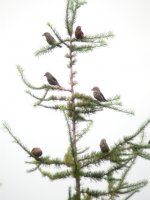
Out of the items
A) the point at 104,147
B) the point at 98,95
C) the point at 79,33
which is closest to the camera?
the point at 104,147

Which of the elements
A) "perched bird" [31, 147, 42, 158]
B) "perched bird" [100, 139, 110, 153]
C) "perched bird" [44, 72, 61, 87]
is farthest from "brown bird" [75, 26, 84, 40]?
"perched bird" [31, 147, 42, 158]

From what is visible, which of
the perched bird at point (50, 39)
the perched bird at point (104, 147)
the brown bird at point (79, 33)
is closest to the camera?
the perched bird at point (104, 147)

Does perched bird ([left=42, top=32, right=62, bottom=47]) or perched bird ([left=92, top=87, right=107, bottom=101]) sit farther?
perched bird ([left=42, top=32, right=62, bottom=47])

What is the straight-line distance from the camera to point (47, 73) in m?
5.96

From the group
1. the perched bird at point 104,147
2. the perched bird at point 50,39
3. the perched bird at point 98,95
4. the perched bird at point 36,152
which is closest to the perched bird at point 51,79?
the perched bird at point 50,39

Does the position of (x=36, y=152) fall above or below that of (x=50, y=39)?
below

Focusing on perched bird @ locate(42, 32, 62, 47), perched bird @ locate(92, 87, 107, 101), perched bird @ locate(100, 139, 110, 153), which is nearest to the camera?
perched bird @ locate(100, 139, 110, 153)

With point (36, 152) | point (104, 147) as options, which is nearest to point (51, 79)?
point (36, 152)

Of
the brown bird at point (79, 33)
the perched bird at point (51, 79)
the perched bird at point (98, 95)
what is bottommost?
the perched bird at point (98, 95)

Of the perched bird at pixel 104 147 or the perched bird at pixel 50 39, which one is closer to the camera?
the perched bird at pixel 104 147

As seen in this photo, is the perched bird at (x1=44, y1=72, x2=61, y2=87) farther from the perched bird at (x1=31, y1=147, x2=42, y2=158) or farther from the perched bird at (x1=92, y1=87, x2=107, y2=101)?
the perched bird at (x1=31, y1=147, x2=42, y2=158)

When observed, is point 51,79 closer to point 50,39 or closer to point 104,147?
point 50,39

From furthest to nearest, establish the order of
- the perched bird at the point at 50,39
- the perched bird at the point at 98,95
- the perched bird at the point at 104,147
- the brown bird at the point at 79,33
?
the perched bird at the point at 50,39
the brown bird at the point at 79,33
the perched bird at the point at 98,95
the perched bird at the point at 104,147

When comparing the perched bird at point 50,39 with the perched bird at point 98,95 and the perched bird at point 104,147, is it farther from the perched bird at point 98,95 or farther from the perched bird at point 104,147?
the perched bird at point 104,147
